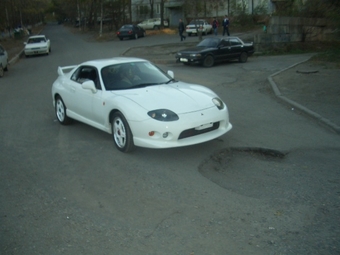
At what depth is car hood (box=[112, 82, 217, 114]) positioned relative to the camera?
635 centimetres

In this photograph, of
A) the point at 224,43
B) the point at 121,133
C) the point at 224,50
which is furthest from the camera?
the point at 224,43

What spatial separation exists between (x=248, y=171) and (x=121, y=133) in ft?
7.06

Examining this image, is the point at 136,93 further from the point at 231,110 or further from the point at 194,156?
the point at 231,110

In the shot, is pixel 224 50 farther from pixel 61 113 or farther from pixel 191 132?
pixel 191 132

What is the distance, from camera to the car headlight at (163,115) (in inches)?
241

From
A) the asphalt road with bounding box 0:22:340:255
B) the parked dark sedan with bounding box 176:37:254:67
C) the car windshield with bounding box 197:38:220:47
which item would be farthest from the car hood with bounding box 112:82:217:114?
the car windshield with bounding box 197:38:220:47

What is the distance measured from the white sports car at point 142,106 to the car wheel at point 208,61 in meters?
12.0

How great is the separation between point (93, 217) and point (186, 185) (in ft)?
4.38

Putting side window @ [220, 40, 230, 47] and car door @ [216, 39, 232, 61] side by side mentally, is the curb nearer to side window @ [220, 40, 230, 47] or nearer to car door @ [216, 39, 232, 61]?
car door @ [216, 39, 232, 61]

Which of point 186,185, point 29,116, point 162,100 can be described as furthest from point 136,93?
point 29,116

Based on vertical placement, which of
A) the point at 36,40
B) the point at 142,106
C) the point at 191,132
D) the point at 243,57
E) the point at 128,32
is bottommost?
the point at 243,57

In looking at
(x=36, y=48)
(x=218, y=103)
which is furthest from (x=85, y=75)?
(x=36, y=48)

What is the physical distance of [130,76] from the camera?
24.5 feet

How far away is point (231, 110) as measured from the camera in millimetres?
9812
